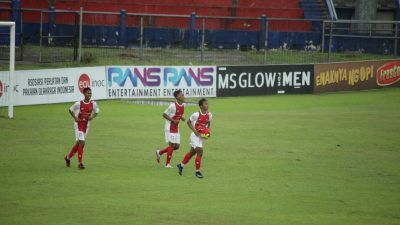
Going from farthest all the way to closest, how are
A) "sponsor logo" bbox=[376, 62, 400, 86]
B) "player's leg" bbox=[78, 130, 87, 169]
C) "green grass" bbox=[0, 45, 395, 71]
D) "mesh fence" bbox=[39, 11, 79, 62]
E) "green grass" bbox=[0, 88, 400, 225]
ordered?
"sponsor logo" bbox=[376, 62, 400, 86] → "mesh fence" bbox=[39, 11, 79, 62] → "green grass" bbox=[0, 45, 395, 71] → "player's leg" bbox=[78, 130, 87, 169] → "green grass" bbox=[0, 88, 400, 225]

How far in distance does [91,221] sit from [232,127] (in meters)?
15.5

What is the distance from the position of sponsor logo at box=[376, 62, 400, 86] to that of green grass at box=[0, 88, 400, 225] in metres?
10.7

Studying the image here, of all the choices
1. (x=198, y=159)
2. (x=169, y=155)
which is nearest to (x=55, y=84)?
(x=169, y=155)

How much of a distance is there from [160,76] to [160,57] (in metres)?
2.95

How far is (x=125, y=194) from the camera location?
57.9 feet

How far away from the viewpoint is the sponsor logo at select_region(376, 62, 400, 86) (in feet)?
148

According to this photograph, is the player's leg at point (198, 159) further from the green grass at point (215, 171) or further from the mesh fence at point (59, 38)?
the mesh fence at point (59, 38)

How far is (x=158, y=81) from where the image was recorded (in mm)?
37594

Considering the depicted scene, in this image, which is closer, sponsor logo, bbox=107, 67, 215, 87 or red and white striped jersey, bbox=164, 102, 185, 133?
red and white striped jersey, bbox=164, 102, 185, 133

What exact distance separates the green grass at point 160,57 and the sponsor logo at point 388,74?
1636 mm

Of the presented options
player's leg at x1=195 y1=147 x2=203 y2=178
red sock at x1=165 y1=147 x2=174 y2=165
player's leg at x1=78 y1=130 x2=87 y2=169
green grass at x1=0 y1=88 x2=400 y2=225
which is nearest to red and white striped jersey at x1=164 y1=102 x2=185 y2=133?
red sock at x1=165 y1=147 x2=174 y2=165

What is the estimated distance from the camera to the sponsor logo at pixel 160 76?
1433 inches

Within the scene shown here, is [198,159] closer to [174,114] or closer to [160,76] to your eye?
[174,114]

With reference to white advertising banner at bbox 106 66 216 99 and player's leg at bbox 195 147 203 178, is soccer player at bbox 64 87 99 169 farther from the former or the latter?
white advertising banner at bbox 106 66 216 99
